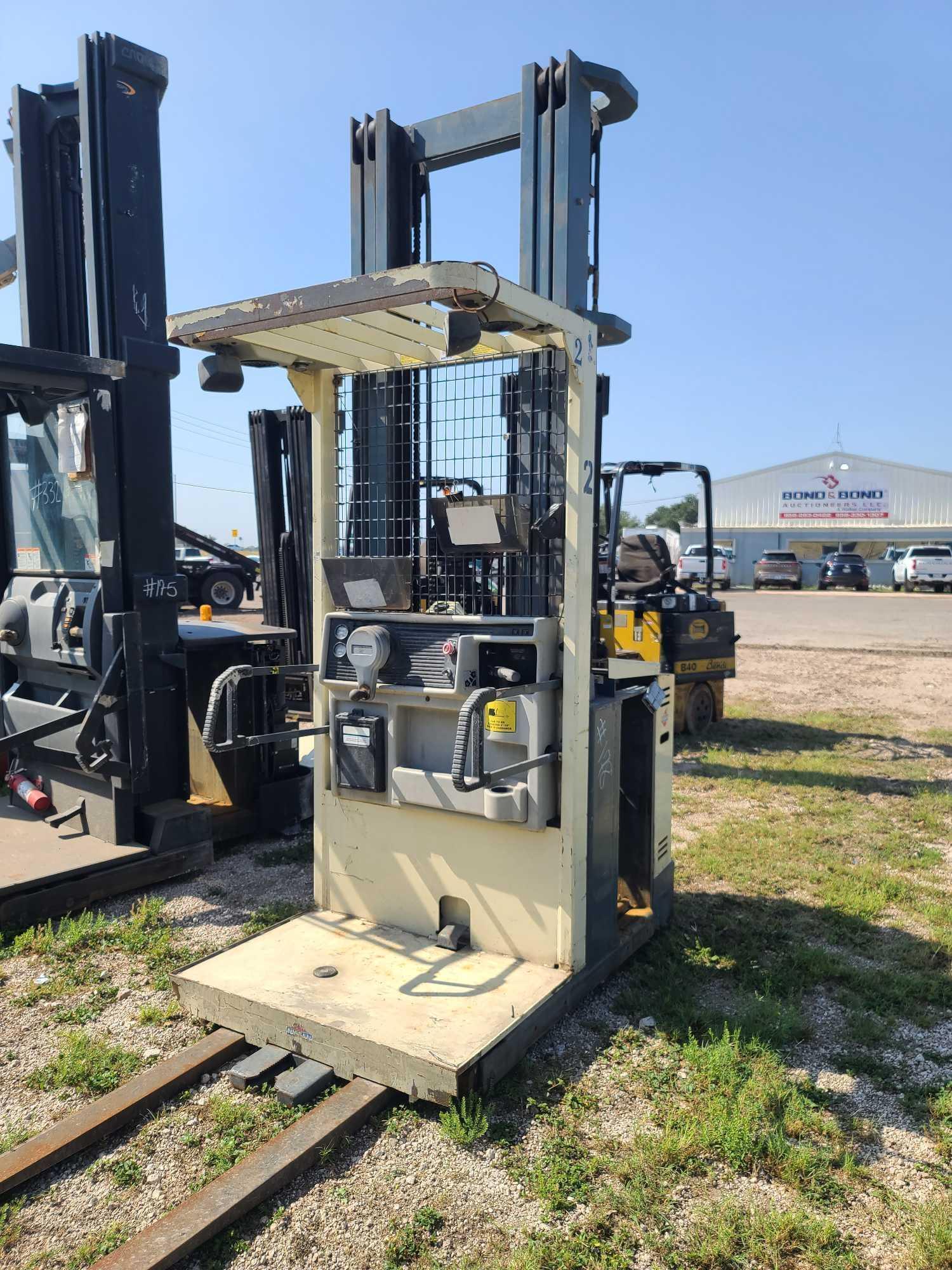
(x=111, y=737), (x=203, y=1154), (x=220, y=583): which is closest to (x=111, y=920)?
(x=111, y=737)

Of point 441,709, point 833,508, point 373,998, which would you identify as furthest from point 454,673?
point 833,508

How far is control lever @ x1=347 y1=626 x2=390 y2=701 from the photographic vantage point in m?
3.75

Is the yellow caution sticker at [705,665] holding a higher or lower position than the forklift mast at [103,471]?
lower

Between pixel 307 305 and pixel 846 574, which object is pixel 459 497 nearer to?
pixel 307 305

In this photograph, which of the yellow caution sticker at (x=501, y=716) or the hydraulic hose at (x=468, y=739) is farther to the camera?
the yellow caution sticker at (x=501, y=716)

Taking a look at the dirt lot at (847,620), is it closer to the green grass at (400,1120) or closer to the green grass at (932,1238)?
the green grass at (932,1238)

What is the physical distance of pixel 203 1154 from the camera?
2.79 m

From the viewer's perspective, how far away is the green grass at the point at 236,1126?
275cm

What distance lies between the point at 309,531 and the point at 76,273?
94.7 inches

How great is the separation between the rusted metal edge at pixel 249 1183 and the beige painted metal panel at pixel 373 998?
0.54 ft

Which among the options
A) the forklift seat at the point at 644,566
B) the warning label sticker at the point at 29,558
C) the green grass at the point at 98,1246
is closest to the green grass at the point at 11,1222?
the green grass at the point at 98,1246

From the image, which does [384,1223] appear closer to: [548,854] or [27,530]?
[548,854]

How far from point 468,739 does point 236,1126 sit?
146 cm

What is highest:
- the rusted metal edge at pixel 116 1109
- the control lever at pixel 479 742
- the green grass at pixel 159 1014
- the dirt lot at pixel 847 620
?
the control lever at pixel 479 742
